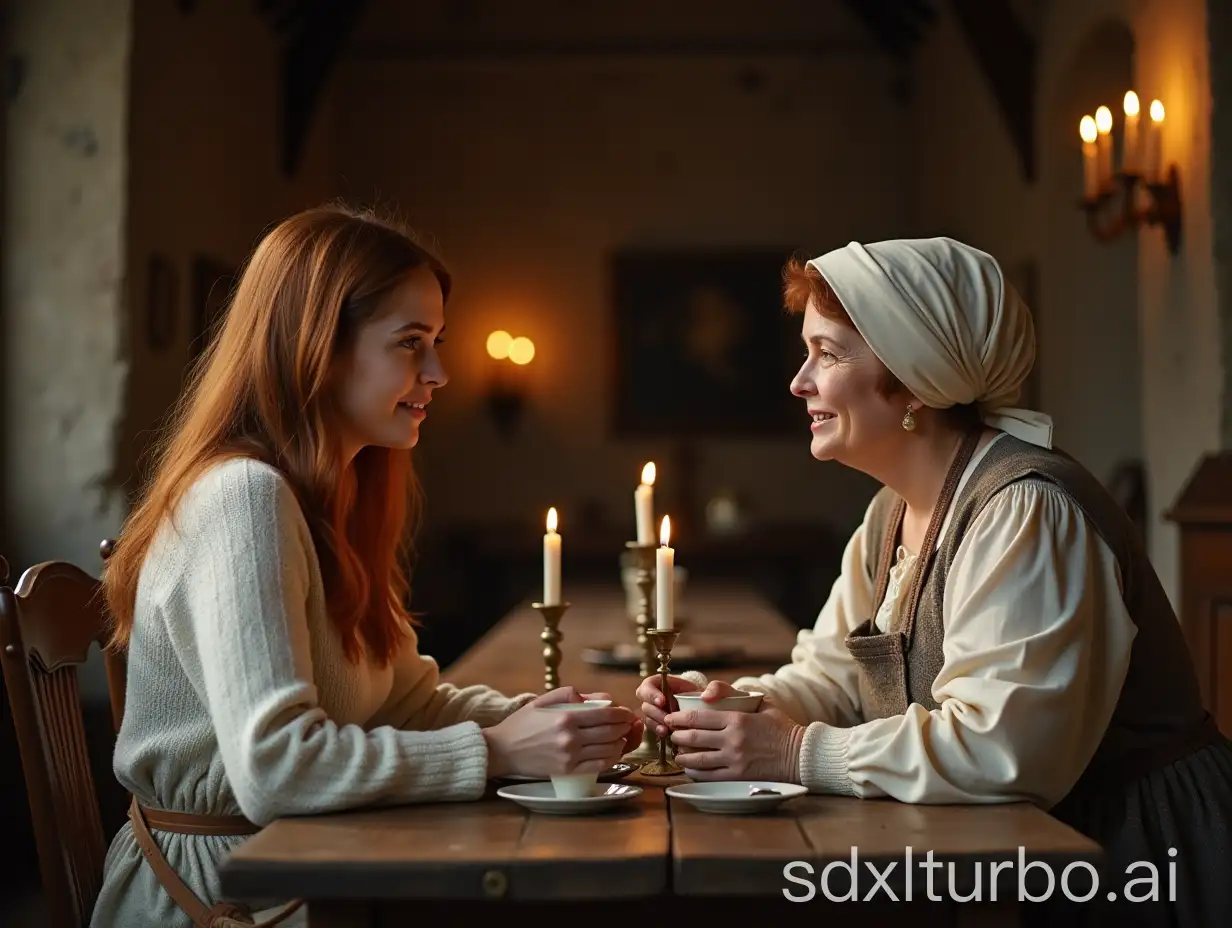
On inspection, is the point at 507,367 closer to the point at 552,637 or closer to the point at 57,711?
the point at 552,637

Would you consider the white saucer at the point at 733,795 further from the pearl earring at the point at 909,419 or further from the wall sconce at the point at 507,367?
the wall sconce at the point at 507,367

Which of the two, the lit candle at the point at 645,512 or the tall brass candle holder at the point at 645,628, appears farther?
the lit candle at the point at 645,512

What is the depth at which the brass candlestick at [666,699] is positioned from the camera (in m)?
1.80

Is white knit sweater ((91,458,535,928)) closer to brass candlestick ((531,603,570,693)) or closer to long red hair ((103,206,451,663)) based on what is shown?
long red hair ((103,206,451,663))

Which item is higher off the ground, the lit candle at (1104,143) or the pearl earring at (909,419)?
the lit candle at (1104,143)

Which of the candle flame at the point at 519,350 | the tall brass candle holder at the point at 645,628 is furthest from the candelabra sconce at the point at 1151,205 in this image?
the candle flame at the point at 519,350

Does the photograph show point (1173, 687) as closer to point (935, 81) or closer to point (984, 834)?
point (984, 834)

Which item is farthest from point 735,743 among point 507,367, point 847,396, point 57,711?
point 507,367

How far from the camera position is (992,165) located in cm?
730

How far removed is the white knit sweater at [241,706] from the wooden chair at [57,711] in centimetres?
7

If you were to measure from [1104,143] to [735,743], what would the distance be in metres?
3.50

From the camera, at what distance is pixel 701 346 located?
29.0 feet

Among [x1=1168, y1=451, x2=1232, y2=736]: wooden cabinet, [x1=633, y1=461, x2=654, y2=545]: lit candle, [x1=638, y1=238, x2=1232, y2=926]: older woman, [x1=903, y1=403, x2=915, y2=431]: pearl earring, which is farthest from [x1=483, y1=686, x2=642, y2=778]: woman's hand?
[x1=1168, y1=451, x2=1232, y2=736]: wooden cabinet

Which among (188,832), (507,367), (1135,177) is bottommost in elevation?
(188,832)
